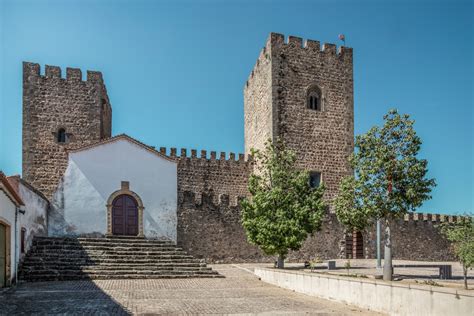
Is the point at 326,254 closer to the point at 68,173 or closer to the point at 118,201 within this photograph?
the point at 118,201

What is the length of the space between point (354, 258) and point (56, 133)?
59.7ft

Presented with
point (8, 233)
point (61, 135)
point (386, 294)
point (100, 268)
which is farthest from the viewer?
point (61, 135)

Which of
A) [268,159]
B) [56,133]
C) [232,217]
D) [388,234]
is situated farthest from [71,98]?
[388,234]

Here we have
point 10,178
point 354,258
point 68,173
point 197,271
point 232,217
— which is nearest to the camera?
point 10,178

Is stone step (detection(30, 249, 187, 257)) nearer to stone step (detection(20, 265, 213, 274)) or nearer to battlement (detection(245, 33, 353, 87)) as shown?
stone step (detection(20, 265, 213, 274))

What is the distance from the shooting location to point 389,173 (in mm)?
14516

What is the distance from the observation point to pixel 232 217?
24828mm

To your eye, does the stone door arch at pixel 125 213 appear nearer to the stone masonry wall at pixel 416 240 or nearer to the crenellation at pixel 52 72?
the crenellation at pixel 52 72

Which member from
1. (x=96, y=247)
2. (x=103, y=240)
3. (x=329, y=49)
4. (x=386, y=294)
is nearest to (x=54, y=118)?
(x=103, y=240)

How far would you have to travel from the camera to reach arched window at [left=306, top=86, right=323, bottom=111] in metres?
29.8

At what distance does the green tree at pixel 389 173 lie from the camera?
14.4 m

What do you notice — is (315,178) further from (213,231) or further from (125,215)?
(125,215)

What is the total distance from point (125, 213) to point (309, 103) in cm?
1339

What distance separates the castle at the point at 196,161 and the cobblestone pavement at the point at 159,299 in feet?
20.0
